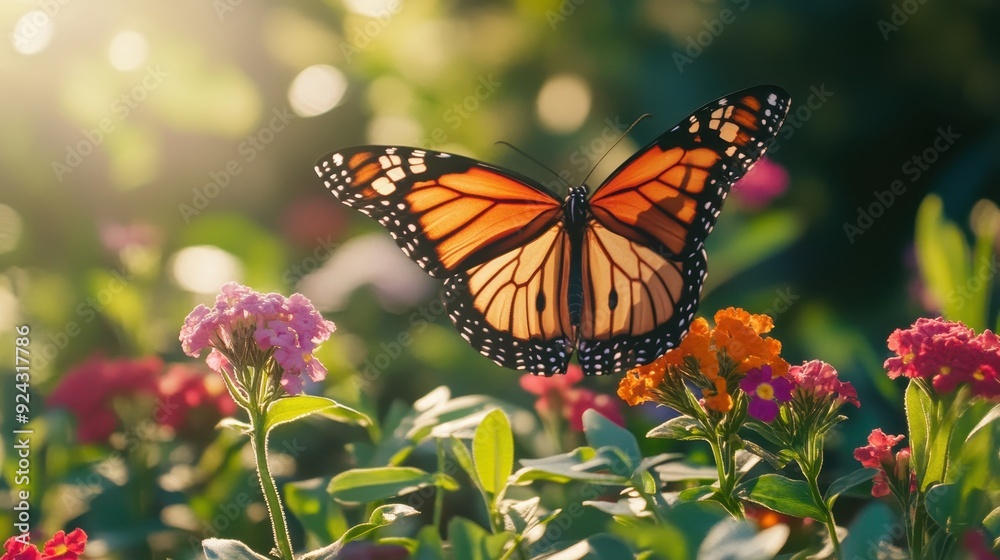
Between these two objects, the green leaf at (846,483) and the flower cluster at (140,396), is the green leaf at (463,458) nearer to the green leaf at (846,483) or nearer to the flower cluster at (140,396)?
the green leaf at (846,483)

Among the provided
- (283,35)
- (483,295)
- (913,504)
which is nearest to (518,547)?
(913,504)

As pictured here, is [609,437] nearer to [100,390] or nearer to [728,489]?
[728,489]

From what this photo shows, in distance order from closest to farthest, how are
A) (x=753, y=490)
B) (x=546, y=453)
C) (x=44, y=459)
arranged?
(x=753, y=490) < (x=546, y=453) < (x=44, y=459)

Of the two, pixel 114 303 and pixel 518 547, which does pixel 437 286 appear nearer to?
pixel 114 303

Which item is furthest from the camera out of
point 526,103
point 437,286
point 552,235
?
point 526,103

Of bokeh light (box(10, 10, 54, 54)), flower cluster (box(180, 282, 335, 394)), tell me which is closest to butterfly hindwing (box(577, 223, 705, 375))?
flower cluster (box(180, 282, 335, 394))
